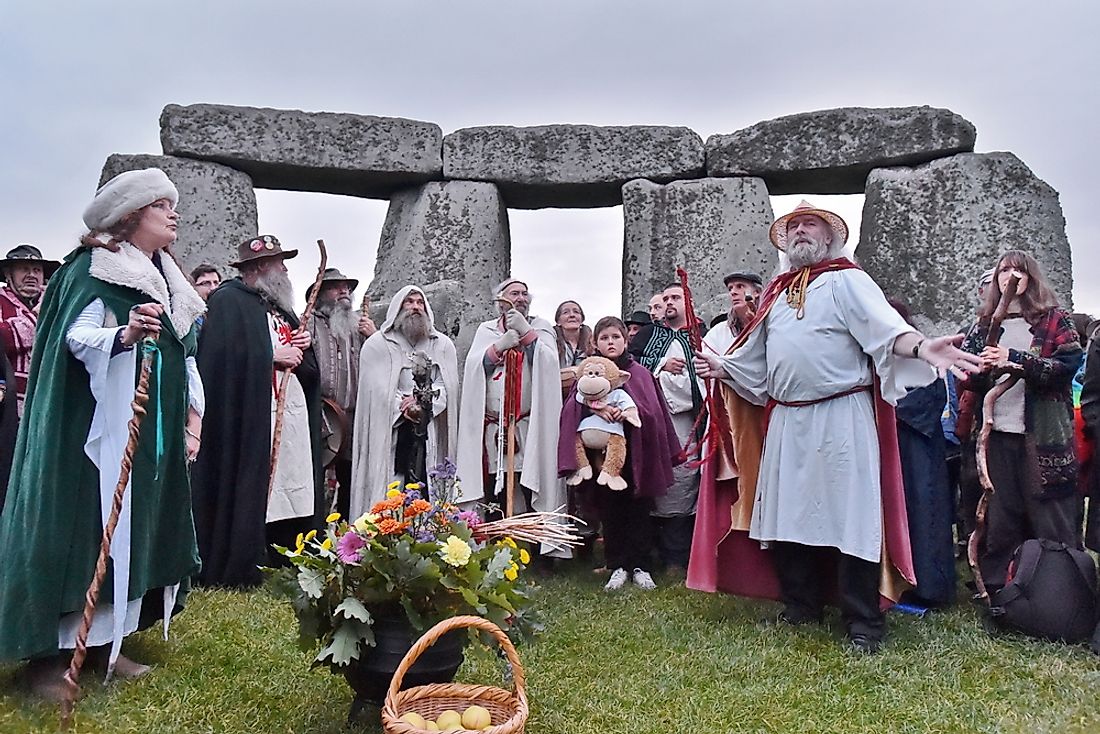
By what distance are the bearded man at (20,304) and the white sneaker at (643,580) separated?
3374mm

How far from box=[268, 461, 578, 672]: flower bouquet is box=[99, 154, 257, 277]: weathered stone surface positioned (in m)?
4.77

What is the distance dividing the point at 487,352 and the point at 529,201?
2.75 metres

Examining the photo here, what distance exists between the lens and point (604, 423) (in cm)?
509

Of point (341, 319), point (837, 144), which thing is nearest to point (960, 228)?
point (837, 144)

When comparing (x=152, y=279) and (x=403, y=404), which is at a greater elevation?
(x=152, y=279)

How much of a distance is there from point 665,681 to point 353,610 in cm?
137

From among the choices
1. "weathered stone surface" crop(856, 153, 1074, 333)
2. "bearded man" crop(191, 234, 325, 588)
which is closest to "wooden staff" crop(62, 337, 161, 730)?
"bearded man" crop(191, 234, 325, 588)

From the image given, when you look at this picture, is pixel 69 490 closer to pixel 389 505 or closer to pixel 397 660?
pixel 389 505

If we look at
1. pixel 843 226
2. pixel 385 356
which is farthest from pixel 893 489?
pixel 385 356

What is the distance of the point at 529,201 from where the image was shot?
789 centimetres

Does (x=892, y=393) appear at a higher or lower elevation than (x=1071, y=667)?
higher

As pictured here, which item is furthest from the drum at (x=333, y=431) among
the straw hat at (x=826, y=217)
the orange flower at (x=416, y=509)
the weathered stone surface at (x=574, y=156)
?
the straw hat at (x=826, y=217)

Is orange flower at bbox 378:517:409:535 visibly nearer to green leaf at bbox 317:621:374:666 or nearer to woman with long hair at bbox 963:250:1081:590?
green leaf at bbox 317:621:374:666

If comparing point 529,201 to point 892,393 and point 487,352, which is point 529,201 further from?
point 892,393
